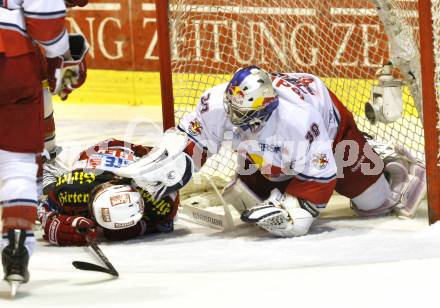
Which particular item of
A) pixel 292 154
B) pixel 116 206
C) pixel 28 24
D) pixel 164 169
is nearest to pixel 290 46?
pixel 292 154

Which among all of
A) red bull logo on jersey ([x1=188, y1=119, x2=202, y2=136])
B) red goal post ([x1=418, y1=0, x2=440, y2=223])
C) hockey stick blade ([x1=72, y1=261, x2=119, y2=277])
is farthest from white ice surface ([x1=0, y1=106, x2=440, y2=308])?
red bull logo on jersey ([x1=188, y1=119, x2=202, y2=136])

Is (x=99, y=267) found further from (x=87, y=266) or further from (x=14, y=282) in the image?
(x=14, y=282)

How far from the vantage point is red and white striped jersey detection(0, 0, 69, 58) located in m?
3.09

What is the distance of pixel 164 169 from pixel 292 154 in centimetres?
40

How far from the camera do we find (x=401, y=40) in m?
4.11

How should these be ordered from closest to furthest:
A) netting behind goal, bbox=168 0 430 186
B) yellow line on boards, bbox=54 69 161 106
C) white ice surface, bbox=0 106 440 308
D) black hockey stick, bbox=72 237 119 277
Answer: white ice surface, bbox=0 106 440 308, black hockey stick, bbox=72 237 119 277, netting behind goal, bbox=168 0 430 186, yellow line on boards, bbox=54 69 161 106

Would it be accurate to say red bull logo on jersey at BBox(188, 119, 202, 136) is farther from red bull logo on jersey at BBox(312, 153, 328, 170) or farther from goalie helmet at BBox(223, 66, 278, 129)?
red bull logo on jersey at BBox(312, 153, 328, 170)

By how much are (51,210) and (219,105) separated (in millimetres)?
632

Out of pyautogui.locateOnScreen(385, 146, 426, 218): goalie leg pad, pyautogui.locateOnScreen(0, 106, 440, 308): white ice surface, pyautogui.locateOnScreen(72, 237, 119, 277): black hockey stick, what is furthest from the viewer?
pyautogui.locateOnScreen(385, 146, 426, 218): goalie leg pad

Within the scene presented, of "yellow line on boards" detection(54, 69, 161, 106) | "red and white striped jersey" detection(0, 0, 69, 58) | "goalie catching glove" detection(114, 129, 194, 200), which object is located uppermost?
"red and white striped jersey" detection(0, 0, 69, 58)

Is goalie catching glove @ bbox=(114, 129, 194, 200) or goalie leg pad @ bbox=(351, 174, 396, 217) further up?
goalie catching glove @ bbox=(114, 129, 194, 200)

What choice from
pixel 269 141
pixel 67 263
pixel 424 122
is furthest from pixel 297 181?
pixel 67 263

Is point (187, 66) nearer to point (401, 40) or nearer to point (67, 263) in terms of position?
point (401, 40)

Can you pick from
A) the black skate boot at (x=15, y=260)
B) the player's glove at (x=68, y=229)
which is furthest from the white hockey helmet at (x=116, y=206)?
the black skate boot at (x=15, y=260)
